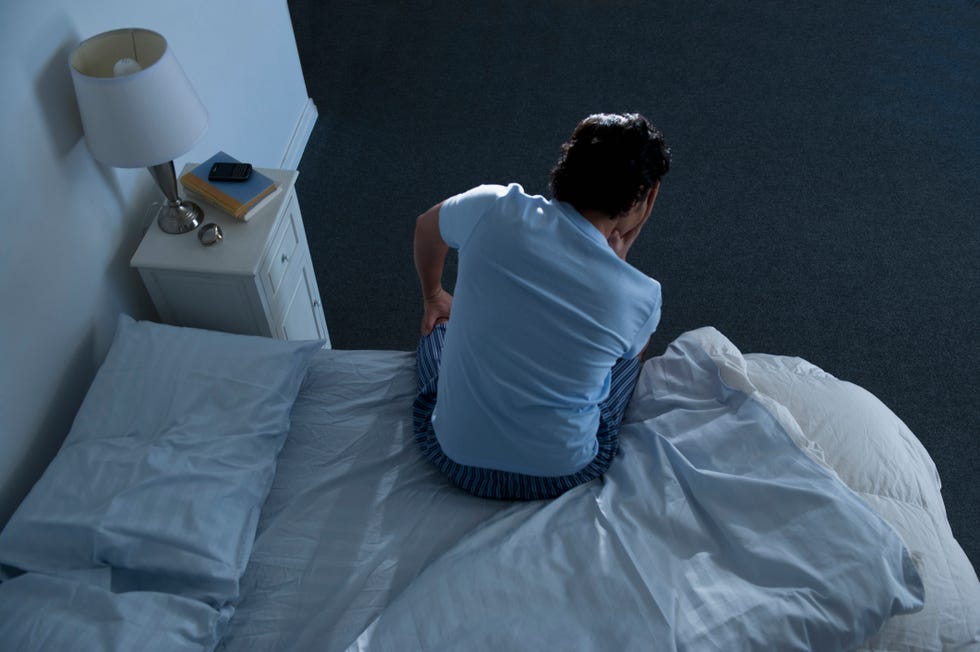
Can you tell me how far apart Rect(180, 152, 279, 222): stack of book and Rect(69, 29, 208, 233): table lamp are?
143 millimetres

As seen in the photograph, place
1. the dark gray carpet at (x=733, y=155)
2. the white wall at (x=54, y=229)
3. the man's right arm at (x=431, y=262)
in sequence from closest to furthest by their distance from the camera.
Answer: the white wall at (x=54, y=229) < the man's right arm at (x=431, y=262) < the dark gray carpet at (x=733, y=155)

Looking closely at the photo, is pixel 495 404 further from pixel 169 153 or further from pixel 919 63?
pixel 919 63

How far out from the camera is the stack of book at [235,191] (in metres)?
1.79

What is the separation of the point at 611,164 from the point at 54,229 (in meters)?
1.07

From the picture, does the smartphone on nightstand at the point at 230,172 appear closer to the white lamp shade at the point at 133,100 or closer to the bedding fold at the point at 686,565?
the white lamp shade at the point at 133,100

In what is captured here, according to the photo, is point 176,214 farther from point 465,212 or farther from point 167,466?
point 465,212

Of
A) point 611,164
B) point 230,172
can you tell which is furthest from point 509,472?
point 230,172

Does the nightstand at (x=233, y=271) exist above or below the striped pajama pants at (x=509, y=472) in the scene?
above

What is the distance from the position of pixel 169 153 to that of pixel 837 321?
186cm

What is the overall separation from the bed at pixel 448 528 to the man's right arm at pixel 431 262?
27cm

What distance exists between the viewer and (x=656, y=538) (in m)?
1.37

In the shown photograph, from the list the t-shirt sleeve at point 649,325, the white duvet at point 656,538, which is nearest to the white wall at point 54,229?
the white duvet at point 656,538

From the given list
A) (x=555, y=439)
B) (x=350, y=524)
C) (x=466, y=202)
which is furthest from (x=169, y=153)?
(x=555, y=439)

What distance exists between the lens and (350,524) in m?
1.50
